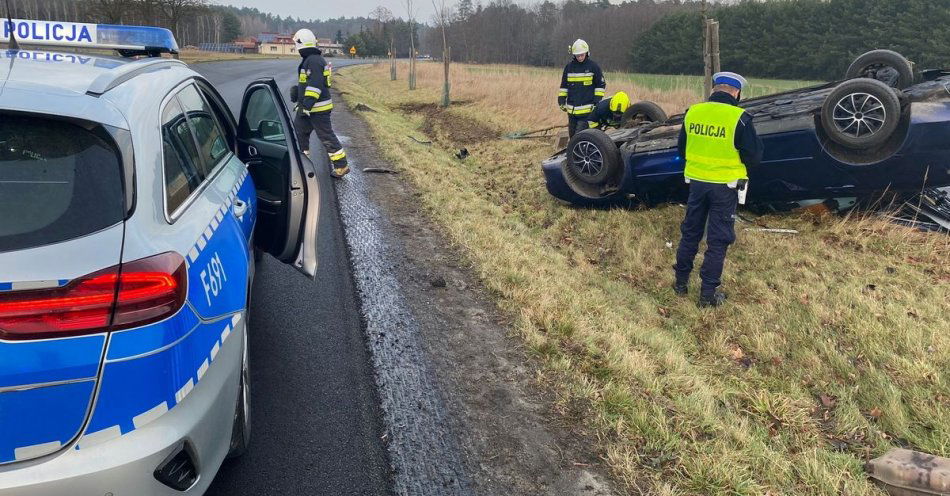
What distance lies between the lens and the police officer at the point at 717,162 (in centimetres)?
486

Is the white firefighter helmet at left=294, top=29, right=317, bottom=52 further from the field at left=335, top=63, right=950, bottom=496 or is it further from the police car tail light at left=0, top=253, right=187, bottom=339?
the police car tail light at left=0, top=253, right=187, bottom=339

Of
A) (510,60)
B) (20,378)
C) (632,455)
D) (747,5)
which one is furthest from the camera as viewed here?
(510,60)

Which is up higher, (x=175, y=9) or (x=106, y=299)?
(x=175, y=9)

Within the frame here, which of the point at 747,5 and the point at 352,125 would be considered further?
the point at 747,5

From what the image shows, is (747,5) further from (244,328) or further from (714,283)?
(244,328)

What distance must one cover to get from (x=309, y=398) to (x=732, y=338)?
3030 mm

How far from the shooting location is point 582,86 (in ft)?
31.1

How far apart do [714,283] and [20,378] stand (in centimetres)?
461

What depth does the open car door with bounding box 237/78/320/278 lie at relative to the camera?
372 centimetres

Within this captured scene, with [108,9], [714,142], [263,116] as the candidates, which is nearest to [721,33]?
[108,9]

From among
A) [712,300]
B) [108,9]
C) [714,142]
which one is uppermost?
[108,9]

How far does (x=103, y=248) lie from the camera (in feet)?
5.86

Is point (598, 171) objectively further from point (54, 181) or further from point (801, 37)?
point (801, 37)

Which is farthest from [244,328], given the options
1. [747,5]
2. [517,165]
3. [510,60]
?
[510,60]
